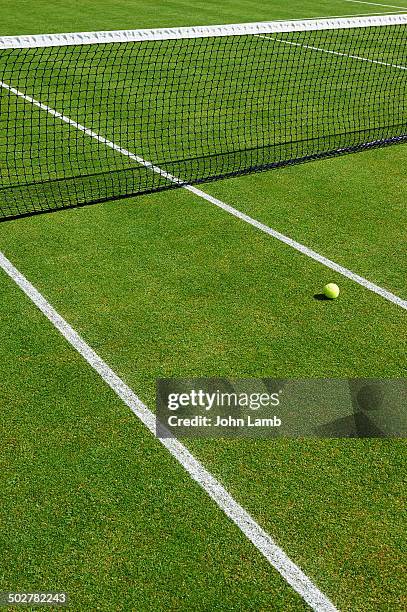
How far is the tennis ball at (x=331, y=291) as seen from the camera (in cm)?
801

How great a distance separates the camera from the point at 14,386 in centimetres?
655

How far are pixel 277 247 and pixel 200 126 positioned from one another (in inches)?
205

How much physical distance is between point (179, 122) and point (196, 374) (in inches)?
325

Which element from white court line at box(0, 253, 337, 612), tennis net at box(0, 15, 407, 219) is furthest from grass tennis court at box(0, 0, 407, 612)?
tennis net at box(0, 15, 407, 219)

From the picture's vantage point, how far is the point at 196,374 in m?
6.79

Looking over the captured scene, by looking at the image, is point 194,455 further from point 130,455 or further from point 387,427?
point 387,427

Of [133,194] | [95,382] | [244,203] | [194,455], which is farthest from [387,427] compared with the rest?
[133,194]

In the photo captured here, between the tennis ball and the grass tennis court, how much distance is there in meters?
0.07

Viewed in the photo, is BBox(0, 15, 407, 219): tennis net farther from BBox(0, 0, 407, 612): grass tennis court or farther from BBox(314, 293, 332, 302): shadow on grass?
BBox(314, 293, 332, 302): shadow on grass

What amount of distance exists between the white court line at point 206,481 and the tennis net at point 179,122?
132 inches

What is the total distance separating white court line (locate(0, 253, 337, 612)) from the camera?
15.7ft

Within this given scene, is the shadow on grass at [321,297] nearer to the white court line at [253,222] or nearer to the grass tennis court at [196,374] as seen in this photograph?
the grass tennis court at [196,374]

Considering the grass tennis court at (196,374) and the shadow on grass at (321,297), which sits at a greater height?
the shadow on grass at (321,297)

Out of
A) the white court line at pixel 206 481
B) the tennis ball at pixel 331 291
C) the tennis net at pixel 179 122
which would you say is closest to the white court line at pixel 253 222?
the tennis net at pixel 179 122
